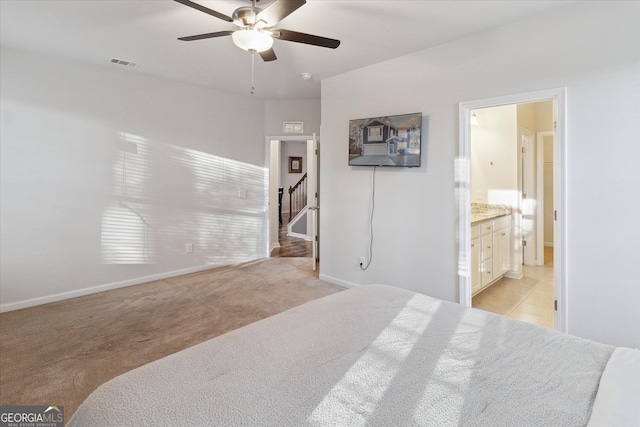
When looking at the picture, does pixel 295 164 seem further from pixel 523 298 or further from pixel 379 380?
pixel 379 380

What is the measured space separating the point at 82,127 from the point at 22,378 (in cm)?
267

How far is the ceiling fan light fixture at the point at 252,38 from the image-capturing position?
6.66ft

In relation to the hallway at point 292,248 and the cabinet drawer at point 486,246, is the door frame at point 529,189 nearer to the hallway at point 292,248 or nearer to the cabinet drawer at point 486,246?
the cabinet drawer at point 486,246

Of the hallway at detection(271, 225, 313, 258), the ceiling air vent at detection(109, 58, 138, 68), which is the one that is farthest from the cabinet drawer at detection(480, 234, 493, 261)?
the ceiling air vent at detection(109, 58, 138, 68)

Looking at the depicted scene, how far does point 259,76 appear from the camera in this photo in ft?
13.4

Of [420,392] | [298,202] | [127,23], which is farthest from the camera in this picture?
[298,202]

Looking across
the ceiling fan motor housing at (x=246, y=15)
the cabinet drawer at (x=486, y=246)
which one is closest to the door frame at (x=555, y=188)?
the cabinet drawer at (x=486, y=246)

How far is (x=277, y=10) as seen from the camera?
1.90 m

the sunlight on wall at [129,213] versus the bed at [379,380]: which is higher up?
the sunlight on wall at [129,213]

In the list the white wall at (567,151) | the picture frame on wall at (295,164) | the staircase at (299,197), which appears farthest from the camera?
the picture frame on wall at (295,164)

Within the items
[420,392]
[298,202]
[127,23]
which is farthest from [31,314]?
[298,202]

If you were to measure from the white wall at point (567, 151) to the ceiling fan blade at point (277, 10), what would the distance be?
181 cm

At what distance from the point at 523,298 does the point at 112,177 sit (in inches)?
198

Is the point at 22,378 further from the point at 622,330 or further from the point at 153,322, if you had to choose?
the point at 622,330
